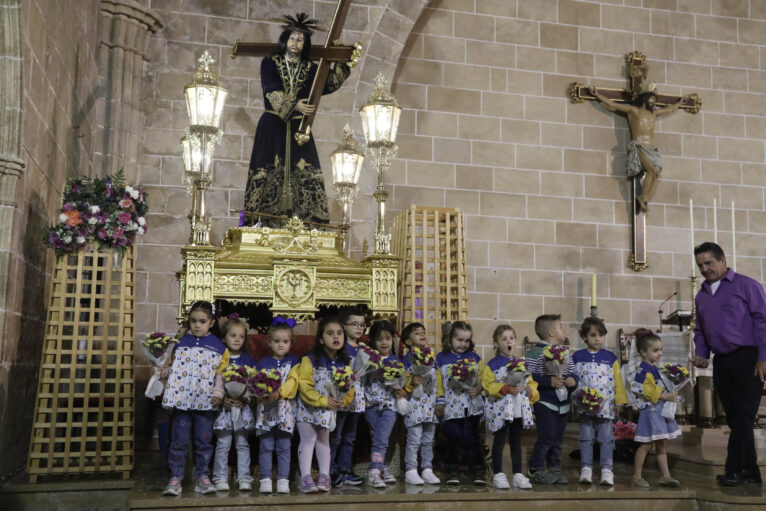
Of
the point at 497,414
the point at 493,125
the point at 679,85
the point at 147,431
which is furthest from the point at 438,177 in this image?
the point at 497,414

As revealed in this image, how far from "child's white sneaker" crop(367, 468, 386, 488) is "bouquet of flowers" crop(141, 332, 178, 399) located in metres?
1.49

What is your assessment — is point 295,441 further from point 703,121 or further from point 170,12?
point 703,121

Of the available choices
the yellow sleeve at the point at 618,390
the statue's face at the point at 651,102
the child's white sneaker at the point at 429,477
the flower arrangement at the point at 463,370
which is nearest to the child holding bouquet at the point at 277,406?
the child's white sneaker at the point at 429,477

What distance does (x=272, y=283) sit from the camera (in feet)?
19.8

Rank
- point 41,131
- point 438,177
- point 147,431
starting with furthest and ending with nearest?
point 438,177, point 147,431, point 41,131

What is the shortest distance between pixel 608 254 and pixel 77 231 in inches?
278

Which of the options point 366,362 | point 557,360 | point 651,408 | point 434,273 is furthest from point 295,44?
point 651,408

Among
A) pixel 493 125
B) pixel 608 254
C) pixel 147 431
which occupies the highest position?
pixel 493 125

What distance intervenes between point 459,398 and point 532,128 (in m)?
5.83

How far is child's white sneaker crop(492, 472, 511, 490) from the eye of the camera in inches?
211

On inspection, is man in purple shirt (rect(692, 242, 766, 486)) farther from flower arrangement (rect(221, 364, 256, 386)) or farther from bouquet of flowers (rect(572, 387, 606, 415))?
flower arrangement (rect(221, 364, 256, 386))

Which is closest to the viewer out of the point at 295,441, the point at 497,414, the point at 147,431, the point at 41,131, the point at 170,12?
the point at 497,414

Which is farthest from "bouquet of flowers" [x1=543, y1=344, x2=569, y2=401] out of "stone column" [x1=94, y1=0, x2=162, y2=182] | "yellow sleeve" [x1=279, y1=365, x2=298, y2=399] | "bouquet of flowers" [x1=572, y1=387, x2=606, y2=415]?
"stone column" [x1=94, y1=0, x2=162, y2=182]

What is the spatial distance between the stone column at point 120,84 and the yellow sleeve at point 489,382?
16.6 feet
